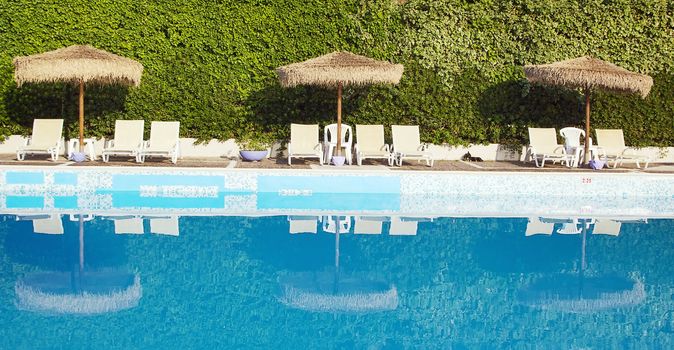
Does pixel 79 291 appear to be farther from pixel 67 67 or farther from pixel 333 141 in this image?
pixel 333 141

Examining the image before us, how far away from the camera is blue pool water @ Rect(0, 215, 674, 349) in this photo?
5078mm

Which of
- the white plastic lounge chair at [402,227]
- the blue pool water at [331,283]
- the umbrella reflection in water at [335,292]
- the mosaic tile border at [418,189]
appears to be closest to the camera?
the blue pool water at [331,283]

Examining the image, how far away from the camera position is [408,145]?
1283cm

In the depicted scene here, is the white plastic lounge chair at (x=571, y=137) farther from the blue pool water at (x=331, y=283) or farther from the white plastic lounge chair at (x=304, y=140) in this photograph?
the white plastic lounge chair at (x=304, y=140)

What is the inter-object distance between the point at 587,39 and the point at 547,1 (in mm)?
1033

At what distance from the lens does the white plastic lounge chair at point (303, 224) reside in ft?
28.0

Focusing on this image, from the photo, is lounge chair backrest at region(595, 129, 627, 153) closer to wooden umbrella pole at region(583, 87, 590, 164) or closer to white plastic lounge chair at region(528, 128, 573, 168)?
wooden umbrella pole at region(583, 87, 590, 164)

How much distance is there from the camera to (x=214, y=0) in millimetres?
13461

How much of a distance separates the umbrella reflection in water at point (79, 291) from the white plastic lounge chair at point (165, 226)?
151cm

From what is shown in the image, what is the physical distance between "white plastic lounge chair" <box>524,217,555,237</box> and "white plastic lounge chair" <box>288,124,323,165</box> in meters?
4.11

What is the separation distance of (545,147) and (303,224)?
231 inches

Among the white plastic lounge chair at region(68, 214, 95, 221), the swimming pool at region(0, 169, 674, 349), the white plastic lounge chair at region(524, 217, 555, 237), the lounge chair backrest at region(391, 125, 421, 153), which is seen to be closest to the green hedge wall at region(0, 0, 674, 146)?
the lounge chair backrest at region(391, 125, 421, 153)

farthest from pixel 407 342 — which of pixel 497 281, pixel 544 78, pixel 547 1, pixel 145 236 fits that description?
pixel 547 1

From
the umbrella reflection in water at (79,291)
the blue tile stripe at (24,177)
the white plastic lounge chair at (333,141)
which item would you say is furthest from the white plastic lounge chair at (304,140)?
the umbrella reflection in water at (79,291)
